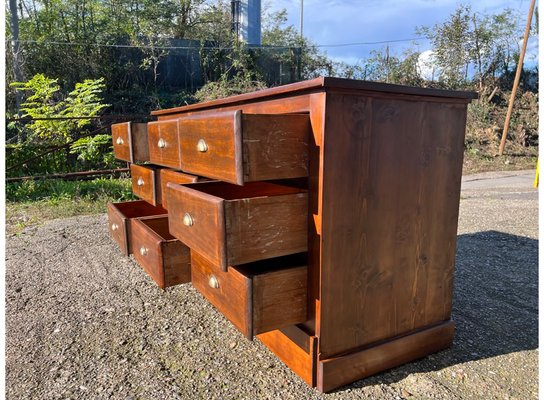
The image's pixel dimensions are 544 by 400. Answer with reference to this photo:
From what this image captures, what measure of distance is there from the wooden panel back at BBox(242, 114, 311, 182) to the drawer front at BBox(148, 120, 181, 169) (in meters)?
0.60

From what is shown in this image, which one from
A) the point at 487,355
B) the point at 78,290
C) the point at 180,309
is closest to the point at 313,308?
the point at 487,355

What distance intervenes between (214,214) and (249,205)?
0.35 ft

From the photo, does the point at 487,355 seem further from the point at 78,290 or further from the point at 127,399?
the point at 78,290

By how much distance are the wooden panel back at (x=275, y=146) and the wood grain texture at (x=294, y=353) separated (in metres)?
0.58

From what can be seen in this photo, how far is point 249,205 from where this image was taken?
3.86ft

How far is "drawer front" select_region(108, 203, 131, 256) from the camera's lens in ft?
6.95

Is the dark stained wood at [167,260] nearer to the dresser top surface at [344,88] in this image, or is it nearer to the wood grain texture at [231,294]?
the wood grain texture at [231,294]

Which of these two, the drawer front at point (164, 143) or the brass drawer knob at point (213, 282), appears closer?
the brass drawer knob at point (213, 282)

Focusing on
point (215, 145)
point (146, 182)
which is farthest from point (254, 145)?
point (146, 182)

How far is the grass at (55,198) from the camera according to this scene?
389cm

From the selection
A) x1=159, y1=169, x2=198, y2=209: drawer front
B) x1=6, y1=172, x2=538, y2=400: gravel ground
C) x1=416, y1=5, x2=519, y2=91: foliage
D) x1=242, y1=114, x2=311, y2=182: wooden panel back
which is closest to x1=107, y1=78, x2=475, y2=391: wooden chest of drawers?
x1=242, y1=114, x2=311, y2=182: wooden panel back

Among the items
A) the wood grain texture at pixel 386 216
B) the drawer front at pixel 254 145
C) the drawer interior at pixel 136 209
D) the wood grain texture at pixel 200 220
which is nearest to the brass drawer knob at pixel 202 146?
the drawer front at pixel 254 145

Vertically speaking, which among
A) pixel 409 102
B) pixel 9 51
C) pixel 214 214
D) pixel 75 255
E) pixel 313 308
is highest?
pixel 9 51

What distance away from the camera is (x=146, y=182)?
228cm
